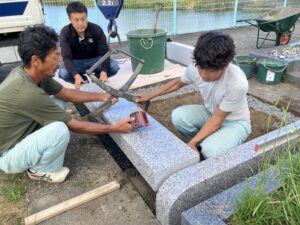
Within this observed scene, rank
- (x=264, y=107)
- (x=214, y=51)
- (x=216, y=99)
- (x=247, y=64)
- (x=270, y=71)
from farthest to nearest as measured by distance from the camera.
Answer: (x=247, y=64) < (x=270, y=71) < (x=264, y=107) < (x=216, y=99) < (x=214, y=51)

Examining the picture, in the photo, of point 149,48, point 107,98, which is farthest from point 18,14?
point 107,98

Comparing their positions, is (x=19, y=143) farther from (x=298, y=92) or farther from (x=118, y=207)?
(x=298, y=92)

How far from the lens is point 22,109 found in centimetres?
197

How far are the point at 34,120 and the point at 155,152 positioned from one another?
0.94 m

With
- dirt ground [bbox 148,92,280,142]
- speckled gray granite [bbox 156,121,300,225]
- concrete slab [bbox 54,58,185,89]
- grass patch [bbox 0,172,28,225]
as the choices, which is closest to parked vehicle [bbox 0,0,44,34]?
concrete slab [bbox 54,58,185,89]

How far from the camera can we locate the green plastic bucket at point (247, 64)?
174 inches

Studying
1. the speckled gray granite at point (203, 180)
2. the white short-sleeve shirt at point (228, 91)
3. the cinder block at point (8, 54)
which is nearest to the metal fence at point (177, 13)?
the cinder block at point (8, 54)

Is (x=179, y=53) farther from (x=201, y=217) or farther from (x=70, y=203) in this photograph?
(x=201, y=217)

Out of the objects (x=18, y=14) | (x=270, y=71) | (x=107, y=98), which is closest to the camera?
(x=107, y=98)

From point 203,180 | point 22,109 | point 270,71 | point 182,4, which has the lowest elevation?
point 270,71

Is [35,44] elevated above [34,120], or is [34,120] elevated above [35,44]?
[35,44]

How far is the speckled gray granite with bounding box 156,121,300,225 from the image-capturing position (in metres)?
1.70

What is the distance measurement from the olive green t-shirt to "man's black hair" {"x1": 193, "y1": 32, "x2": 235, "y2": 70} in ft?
3.57

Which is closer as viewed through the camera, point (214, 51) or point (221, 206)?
point (221, 206)
